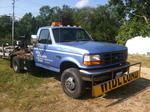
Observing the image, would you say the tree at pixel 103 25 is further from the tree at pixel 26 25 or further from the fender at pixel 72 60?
the tree at pixel 26 25

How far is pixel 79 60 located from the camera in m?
4.66

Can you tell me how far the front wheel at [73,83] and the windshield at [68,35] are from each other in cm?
127

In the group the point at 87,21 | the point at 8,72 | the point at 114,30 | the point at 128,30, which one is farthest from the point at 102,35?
the point at 8,72

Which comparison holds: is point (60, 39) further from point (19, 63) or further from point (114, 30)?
point (114, 30)

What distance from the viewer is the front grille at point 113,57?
4.71 m

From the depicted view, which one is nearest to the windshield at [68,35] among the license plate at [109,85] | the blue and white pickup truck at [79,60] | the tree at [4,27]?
the blue and white pickup truck at [79,60]

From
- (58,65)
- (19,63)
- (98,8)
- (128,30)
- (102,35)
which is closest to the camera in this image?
(58,65)

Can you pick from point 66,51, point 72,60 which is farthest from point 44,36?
point 72,60

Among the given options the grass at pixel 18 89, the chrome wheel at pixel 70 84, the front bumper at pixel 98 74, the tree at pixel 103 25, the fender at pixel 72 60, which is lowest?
the grass at pixel 18 89

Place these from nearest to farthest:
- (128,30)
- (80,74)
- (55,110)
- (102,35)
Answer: (55,110) → (80,74) → (128,30) → (102,35)

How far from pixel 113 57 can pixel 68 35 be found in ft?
5.90

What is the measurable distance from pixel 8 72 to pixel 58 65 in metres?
3.50

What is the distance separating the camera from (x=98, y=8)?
40906 millimetres

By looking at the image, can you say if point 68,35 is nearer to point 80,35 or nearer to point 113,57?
point 80,35
